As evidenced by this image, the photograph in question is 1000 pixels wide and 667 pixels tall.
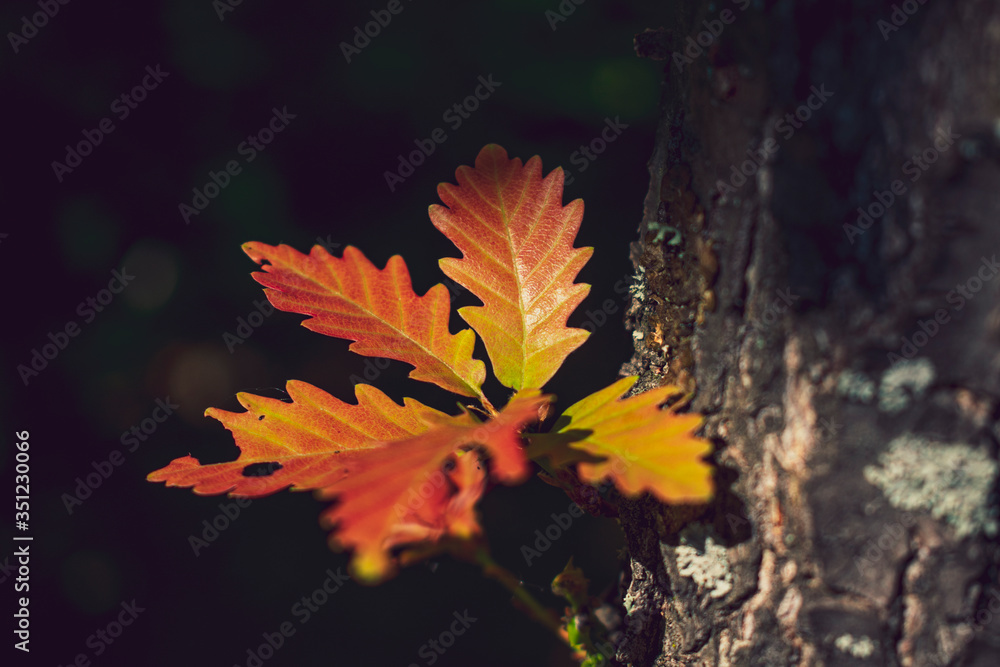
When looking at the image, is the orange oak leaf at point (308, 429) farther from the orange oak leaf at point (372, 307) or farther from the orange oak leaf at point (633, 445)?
the orange oak leaf at point (633, 445)

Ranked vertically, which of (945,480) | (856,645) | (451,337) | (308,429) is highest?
(451,337)

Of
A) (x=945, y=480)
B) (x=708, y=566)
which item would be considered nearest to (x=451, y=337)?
(x=708, y=566)

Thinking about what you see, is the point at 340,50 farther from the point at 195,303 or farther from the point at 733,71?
the point at 733,71

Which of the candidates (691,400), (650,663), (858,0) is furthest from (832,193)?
(650,663)

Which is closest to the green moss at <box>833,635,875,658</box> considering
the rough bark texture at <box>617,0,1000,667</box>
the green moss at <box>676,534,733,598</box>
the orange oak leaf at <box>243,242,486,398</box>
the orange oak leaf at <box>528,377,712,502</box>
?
the rough bark texture at <box>617,0,1000,667</box>

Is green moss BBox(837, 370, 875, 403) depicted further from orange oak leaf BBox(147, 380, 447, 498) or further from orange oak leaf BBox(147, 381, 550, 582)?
orange oak leaf BBox(147, 380, 447, 498)

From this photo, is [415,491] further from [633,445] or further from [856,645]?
[856,645]

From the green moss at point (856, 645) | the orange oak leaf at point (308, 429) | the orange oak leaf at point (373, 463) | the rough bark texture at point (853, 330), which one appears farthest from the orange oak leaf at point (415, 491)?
the green moss at point (856, 645)
